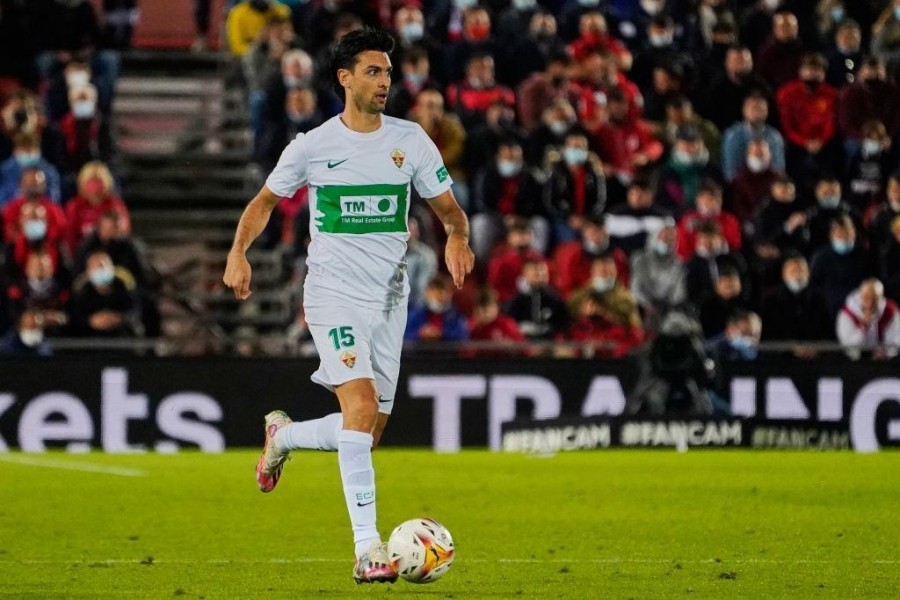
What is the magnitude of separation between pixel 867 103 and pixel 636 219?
3.09 meters

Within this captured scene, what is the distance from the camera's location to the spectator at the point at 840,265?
1762 centimetres

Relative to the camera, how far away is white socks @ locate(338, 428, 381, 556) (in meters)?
7.94

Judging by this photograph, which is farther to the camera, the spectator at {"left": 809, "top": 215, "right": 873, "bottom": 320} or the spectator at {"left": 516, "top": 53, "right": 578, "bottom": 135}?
the spectator at {"left": 516, "top": 53, "right": 578, "bottom": 135}

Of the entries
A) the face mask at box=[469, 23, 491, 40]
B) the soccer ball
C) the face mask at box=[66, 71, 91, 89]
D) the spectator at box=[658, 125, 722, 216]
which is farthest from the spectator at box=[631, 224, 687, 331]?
the soccer ball

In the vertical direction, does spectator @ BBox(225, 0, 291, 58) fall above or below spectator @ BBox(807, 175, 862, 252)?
above

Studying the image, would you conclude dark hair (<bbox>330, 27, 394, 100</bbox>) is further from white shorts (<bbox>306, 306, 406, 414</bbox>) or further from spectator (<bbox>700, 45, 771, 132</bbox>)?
spectator (<bbox>700, 45, 771, 132</bbox>)

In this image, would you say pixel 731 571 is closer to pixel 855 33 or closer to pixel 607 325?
pixel 607 325

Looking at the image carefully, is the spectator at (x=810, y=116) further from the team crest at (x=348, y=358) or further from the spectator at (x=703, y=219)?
the team crest at (x=348, y=358)

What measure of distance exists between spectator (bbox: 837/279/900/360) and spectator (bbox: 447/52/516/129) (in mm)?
3690

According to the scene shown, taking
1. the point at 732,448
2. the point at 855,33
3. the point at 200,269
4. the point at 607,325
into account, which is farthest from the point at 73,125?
the point at 855,33

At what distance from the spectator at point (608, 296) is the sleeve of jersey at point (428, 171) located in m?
8.12

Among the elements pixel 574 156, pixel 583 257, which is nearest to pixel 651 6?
pixel 574 156

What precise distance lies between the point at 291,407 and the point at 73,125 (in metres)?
3.84

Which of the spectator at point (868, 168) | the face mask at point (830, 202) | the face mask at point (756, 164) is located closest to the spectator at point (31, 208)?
the face mask at point (756, 164)
